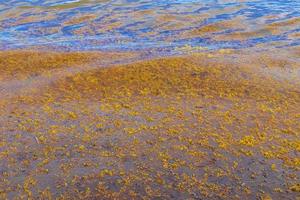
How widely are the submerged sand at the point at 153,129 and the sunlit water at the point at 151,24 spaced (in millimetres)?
8358

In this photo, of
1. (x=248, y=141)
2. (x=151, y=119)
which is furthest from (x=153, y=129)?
(x=248, y=141)

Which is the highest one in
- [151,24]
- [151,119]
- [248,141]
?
[151,119]

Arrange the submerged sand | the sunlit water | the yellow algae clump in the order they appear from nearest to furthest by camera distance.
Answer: the submerged sand
the yellow algae clump
the sunlit water

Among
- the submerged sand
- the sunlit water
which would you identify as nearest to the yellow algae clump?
the submerged sand

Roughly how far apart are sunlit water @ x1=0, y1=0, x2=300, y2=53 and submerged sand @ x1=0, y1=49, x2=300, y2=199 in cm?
836

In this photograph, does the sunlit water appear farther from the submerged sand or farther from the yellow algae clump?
the yellow algae clump

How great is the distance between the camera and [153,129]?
15.2 metres

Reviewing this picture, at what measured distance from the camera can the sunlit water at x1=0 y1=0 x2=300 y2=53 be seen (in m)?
32.2

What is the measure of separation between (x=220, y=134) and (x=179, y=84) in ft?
18.3

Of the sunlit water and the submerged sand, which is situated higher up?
the submerged sand

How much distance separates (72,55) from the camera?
26.8m

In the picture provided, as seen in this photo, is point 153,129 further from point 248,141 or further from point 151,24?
point 151,24

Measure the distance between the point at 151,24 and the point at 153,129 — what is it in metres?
27.1

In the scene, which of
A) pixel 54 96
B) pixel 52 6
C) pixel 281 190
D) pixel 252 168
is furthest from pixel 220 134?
pixel 52 6
